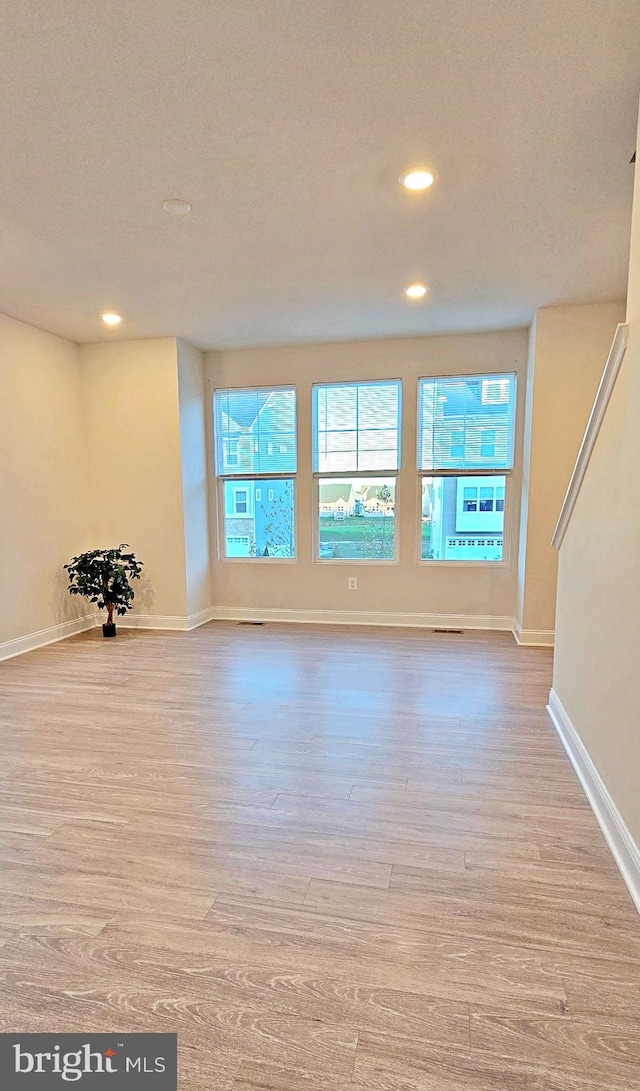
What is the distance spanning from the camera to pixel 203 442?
5324mm

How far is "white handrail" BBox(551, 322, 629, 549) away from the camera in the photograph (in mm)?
1904

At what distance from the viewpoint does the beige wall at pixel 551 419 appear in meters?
4.05

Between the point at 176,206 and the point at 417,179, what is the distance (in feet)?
3.88

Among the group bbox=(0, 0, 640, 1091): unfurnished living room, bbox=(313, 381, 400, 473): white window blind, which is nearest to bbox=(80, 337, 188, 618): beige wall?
bbox=(0, 0, 640, 1091): unfurnished living room

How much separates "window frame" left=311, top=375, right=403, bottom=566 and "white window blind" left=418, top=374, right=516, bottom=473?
25cm

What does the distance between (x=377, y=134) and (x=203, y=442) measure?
3592mm

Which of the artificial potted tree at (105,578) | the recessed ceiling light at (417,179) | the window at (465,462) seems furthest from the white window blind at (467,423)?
the artificial potted tree at (105,578)

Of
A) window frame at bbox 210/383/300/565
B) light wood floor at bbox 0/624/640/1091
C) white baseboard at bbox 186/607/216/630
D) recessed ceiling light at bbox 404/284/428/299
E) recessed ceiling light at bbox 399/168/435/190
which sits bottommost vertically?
white baseboard at bbox 186/607/216/630

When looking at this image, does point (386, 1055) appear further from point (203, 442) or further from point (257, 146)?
point (203, 442)

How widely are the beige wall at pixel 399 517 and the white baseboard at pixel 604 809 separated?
2.30 m

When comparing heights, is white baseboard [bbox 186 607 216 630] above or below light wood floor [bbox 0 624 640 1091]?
below

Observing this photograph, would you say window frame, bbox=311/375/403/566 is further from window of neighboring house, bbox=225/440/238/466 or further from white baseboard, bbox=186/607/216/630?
white baseboard, bbox=186/607/216/630

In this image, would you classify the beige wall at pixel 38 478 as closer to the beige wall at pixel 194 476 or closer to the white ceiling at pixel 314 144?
the white ceiling at pixel 314 144

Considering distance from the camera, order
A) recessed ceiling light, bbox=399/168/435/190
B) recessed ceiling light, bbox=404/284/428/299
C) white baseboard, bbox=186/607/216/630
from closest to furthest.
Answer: recessed ceiling light, bbox=399/168/435/190
recessed ceiling light, bbox=404/284/428/299
white baseboard, bbox=186/607/216/630
